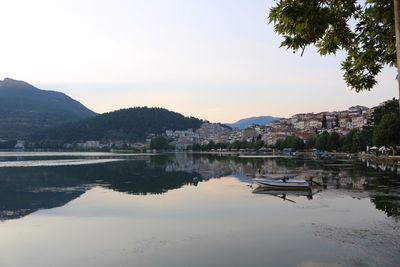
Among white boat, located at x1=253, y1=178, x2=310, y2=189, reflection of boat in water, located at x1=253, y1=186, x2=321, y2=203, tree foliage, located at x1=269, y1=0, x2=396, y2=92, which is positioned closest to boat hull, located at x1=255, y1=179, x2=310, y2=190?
white boat, located at x1=253, y1=178, x2=310, y2=189

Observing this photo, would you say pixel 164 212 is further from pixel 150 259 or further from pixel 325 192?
pixel 325 192

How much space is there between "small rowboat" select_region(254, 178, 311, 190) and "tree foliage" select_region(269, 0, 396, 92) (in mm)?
27480

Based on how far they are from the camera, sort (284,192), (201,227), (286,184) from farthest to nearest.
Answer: (286,184) → (284,192) → (201,227)

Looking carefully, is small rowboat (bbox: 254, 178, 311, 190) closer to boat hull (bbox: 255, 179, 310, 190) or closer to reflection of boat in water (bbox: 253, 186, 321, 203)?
boat hull (bbox: 255, 179, 310, 190)

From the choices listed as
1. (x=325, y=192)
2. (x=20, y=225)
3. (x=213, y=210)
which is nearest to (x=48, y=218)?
(x=20, y=225)

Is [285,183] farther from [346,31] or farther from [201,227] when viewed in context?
[346,31]

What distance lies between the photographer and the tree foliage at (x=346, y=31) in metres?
7.18

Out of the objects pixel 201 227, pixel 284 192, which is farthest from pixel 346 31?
pixel 284 192

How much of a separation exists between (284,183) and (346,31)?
2910cm

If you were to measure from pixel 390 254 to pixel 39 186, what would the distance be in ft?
106

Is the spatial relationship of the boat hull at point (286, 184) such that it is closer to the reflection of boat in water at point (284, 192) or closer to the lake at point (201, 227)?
the reflection of boat in water at point (284, 192)

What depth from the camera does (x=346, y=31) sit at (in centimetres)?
812

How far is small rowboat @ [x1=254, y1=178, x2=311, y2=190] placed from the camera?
116 ft

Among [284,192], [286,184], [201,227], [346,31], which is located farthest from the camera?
[286,184]
